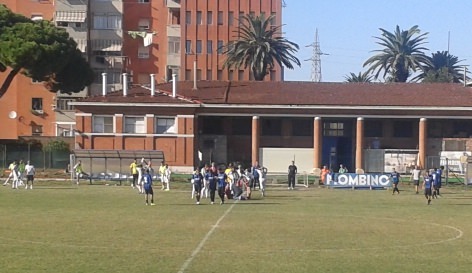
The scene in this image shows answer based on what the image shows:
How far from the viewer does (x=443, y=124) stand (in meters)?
80.2

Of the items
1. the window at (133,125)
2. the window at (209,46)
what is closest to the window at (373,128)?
the window at (133,125)

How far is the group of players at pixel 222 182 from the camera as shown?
139ft

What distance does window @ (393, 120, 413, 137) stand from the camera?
81438 mm

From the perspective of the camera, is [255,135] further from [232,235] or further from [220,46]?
[232,235]

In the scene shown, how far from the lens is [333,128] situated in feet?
266

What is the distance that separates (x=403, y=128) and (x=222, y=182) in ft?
137

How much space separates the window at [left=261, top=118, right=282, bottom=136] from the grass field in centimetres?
3522

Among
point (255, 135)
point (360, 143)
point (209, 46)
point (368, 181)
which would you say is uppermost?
point (209, 46)

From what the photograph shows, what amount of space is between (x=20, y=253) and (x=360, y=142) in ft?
187

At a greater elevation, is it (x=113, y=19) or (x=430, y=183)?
(x=113, y=19)

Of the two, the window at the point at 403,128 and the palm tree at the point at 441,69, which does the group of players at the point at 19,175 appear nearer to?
the window at the point at 403,128

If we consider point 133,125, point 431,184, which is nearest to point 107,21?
point 133,125

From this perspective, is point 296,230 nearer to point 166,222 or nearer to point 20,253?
point 166,222

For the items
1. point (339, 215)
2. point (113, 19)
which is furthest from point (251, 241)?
point (113, 19)
